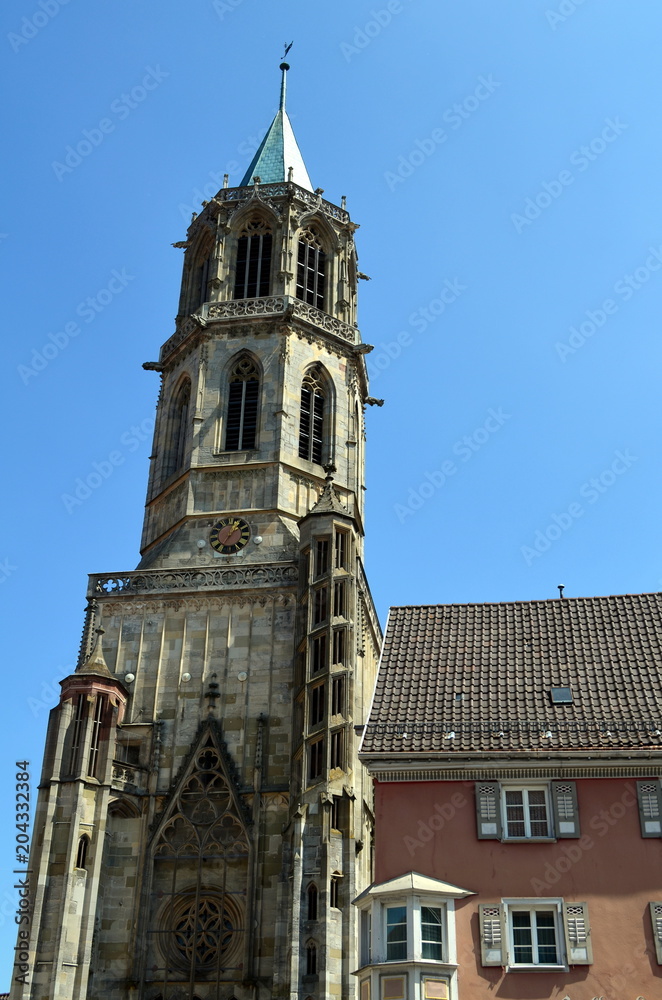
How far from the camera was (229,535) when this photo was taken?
41.5m

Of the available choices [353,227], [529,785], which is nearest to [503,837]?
[529,785]

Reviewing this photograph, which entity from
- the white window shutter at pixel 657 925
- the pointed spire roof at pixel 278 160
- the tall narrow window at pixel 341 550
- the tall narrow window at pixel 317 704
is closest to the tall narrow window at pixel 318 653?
the tall narrow window at pixel 317 704

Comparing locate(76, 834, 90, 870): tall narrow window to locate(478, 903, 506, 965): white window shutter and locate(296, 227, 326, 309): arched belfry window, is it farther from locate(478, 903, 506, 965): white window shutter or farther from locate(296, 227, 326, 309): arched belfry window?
locate(296, 227, 326, 309): arched belfry window

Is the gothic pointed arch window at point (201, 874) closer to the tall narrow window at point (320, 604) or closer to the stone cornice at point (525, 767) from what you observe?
the tall narrow window at point (320, 604)

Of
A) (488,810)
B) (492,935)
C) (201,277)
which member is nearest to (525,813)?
(488,810)

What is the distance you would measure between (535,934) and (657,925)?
220 centimetres

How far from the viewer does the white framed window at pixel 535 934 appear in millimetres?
22406

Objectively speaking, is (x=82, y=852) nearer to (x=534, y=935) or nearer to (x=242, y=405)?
(x=534, y=935)

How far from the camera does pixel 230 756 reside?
35.7m

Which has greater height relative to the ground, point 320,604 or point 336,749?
point 320,604

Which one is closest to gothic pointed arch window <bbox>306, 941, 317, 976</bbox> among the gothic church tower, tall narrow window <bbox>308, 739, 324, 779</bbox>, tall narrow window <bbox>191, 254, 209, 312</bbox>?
the gothic church tower

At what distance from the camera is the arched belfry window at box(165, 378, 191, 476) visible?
45188 mm

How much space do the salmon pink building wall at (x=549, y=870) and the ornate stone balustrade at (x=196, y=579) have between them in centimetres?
1469

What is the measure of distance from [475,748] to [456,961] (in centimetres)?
405
